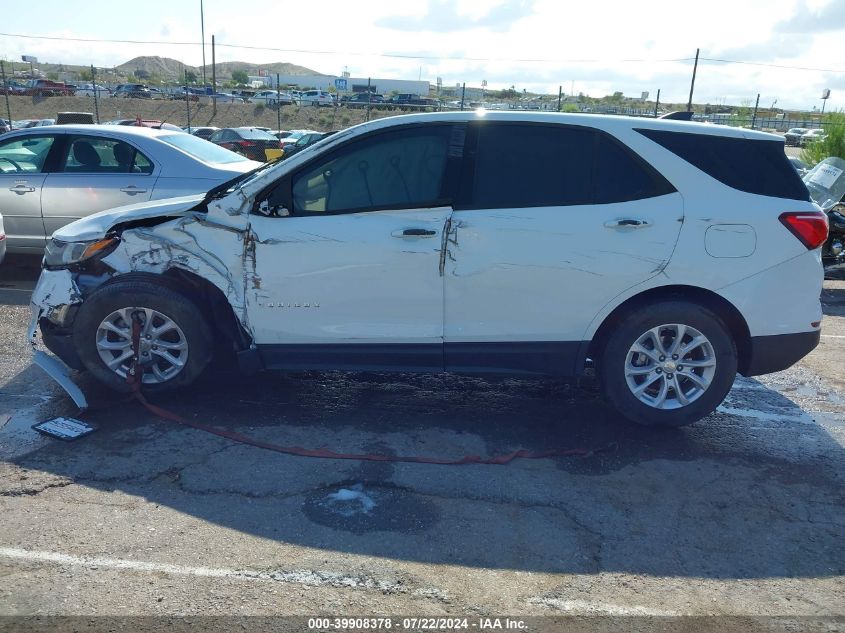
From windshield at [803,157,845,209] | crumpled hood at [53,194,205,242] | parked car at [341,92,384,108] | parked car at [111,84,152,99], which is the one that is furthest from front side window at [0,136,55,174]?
parked car at [111,84,152,99]

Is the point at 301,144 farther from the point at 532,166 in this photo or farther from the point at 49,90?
the point at 49,90

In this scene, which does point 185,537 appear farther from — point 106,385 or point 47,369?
point 47,369

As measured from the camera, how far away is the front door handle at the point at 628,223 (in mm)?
4398

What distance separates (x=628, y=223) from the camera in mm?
4398

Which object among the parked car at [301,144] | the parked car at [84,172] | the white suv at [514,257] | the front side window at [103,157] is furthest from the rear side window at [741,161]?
the front side window at [103,157]

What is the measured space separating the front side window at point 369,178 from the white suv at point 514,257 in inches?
0.4

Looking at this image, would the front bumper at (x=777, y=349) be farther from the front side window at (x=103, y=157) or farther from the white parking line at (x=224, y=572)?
the front side window at (x=103, y=157)

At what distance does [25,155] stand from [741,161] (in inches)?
288

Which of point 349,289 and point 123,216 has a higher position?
point 123,216

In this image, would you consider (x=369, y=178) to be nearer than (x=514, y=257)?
No

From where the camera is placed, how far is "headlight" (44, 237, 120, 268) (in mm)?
4781

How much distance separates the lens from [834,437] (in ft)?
15.6

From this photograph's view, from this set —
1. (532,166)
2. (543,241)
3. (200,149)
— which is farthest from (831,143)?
(543,241)

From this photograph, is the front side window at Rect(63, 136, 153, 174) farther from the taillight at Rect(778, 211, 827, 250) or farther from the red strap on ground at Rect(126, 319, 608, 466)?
the taillight at Rect(778, 211, 827, 250)
